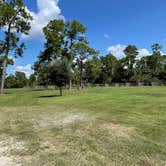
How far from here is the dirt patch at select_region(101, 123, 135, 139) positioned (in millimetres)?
6457

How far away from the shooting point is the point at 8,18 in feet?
92.4

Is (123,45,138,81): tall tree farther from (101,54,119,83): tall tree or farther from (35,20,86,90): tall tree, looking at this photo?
(35,20,86,90): tall tree

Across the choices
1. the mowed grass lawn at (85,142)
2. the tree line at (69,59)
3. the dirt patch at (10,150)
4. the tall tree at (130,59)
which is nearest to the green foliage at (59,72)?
the tree line at (69,59)

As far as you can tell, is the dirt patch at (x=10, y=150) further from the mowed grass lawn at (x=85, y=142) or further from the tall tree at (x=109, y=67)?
the tall tree at (x=109, y=67)

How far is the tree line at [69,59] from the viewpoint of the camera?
23.3 metres

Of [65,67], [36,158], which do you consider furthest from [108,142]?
[65,67]

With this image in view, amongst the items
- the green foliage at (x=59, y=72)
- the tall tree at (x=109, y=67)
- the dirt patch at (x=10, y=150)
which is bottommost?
the dirt patch at (x=10, y=150)

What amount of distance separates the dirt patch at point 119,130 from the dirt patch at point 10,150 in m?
2.77

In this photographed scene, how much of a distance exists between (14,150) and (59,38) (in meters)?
38.2

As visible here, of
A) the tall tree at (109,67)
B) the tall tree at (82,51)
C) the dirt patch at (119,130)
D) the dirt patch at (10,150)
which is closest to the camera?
the dirt patch at (10,150)

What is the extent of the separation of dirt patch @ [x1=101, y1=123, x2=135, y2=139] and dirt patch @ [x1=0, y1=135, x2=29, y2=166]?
277 cm

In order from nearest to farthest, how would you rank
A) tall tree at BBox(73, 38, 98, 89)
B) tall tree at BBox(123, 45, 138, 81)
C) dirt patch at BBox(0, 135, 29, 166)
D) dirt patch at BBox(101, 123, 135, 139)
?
dirt patch at BBox(0, 135, 29, 166), dirt patch at BBox(101, 123, 135, 139), tall tree at BBox(73, 38, 98, 89), tall tree at BBox(123, 45, 138, 81)

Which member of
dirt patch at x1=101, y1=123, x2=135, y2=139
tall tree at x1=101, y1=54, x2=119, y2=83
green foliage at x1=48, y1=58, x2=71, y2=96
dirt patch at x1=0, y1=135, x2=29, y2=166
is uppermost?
tall tree at x1=101, y1=54, x2=119, y2=83

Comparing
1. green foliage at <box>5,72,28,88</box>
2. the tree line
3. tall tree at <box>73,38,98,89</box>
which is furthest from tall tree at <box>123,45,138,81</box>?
green foliage at <box>5,72,28,88</box>
